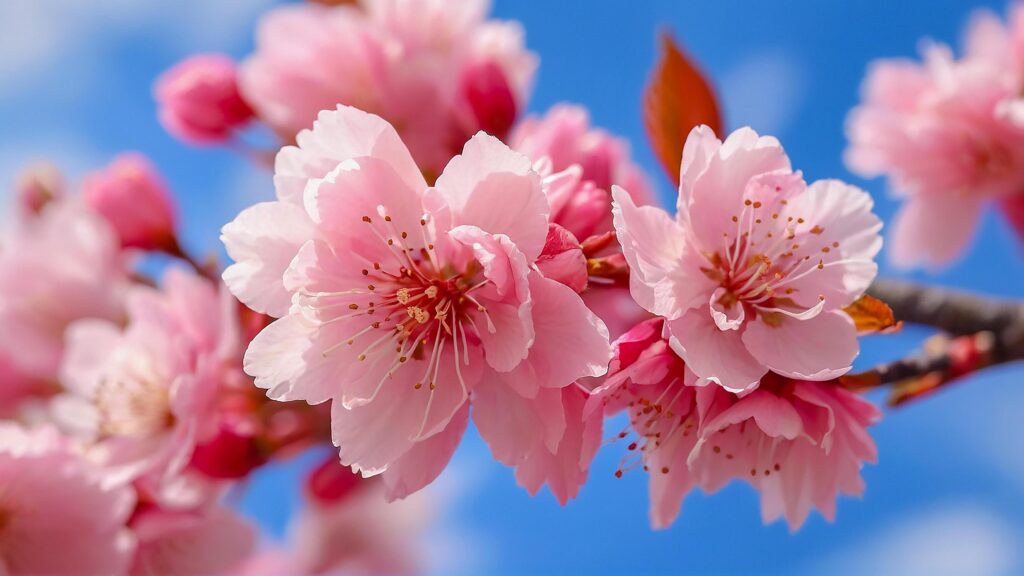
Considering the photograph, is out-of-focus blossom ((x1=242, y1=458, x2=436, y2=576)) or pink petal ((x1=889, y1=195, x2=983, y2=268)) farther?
out-of-focus blossom ((x1=242, y1=458, x2=436, y2=576))

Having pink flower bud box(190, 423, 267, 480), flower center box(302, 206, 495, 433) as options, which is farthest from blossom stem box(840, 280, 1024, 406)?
pink flower bud box(190, 423, 267, 480)

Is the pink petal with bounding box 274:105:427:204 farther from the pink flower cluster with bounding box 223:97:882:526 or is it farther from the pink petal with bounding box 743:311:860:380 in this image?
the pink petal with bounding box 743:311:860:380

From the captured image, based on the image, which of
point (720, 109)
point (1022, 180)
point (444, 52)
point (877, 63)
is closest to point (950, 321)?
point (1022, 180)

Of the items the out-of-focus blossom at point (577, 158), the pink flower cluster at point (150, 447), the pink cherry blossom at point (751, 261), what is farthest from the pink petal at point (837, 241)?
the pink flower cluster at point (150, 447)

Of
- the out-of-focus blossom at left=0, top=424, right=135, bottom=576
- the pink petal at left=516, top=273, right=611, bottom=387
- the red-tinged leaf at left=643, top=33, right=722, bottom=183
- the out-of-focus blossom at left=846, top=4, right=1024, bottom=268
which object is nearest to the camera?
the pink petal at left=516, top=273, right=611, bottom=387

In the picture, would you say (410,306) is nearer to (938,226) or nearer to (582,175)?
(582,175)

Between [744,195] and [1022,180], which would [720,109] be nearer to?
[744,195]

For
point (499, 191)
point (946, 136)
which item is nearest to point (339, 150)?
point (499, 191)
